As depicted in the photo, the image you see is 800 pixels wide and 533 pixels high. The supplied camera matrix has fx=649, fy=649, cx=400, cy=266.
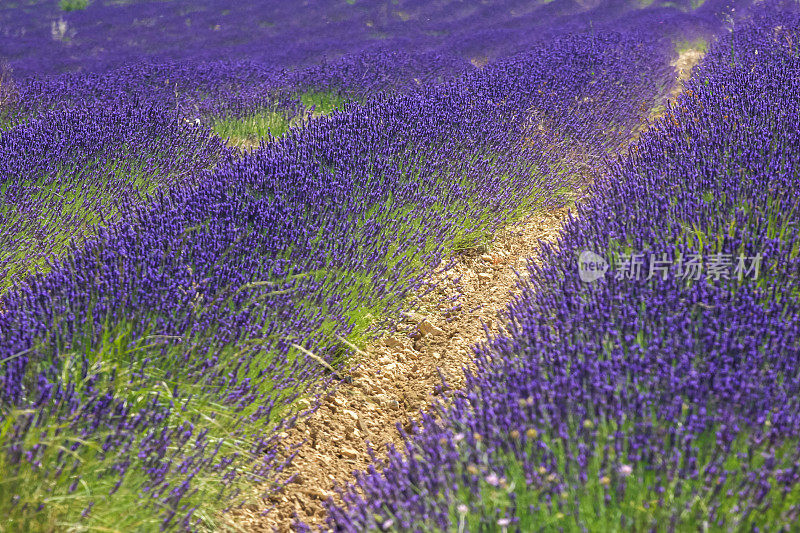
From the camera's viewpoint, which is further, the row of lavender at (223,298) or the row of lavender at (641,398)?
the row of lavender at (223,298)

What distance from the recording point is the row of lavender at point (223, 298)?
1732 mm

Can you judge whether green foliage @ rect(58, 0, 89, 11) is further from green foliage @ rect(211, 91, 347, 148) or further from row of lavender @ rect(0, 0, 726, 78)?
green foliage @ rect(211, 91, 347, 148)

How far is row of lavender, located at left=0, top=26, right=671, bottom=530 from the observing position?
68.2 inches

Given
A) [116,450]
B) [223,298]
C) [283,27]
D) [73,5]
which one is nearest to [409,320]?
[223,298]

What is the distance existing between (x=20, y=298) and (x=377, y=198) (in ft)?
5.36

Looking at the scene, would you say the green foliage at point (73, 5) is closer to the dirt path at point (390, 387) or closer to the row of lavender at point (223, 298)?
the row of lavender at point (223, 298)

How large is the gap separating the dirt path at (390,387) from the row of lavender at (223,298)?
5.4 inches

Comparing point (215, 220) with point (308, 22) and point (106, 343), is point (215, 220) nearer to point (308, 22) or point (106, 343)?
point (106, 343)

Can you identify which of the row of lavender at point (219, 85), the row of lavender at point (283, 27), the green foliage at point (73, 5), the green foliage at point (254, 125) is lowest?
the green foliage at point (254, 125)

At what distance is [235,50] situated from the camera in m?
10.5

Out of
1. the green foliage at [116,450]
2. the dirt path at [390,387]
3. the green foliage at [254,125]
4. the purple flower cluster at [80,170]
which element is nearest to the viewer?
the green foliage at [116,450]

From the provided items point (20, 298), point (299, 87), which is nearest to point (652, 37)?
point (299, 87)

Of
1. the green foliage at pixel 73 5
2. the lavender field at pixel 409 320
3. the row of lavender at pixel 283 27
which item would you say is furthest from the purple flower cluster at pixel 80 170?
the green foliage at pixel 73 5

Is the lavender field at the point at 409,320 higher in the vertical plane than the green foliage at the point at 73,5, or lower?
lower
